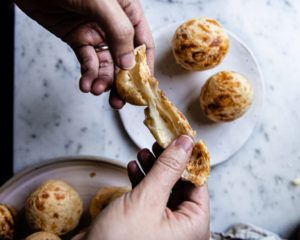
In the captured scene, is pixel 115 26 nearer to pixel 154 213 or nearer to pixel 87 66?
pixel 87 66

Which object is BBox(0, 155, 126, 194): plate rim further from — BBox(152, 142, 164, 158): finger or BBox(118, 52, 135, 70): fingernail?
BBox(118, 52, 135, 70): fingernail

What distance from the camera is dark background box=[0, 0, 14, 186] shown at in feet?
5.64

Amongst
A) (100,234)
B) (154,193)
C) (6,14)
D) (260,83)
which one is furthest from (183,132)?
(6,14)

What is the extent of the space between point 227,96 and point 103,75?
1.25 feet

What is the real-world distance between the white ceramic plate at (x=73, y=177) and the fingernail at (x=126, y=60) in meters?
0.43

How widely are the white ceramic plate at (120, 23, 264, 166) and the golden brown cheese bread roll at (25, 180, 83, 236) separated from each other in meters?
0.27

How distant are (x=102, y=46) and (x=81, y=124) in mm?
334

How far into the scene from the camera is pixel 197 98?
1.52 meters

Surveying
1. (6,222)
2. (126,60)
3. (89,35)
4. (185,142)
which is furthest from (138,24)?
(6,222)

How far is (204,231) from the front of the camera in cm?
105

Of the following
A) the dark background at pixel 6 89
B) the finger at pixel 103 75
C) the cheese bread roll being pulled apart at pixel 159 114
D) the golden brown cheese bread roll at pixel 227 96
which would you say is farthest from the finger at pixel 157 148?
the dark background at pixel 6 89

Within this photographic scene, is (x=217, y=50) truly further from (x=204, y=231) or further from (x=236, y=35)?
(x=204, y=231)

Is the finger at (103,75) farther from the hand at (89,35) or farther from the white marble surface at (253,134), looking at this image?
the white marble surface at (253,134)

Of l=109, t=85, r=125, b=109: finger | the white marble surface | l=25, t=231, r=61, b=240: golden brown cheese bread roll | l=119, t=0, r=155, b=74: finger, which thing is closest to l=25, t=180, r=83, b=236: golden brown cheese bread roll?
l=25, t=231, r=61, b=240: golden brown cheese bread roll
